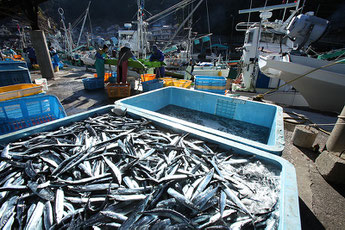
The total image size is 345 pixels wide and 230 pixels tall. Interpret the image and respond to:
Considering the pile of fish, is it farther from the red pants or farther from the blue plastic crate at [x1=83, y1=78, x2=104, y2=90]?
the blue plastic crate at [x1=83, y1=78, x2=104, y2=90]

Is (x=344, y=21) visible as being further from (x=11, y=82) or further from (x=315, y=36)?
(x=11, y=82)

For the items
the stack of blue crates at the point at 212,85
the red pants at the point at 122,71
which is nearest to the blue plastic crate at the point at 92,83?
the red pants at the point at 122,71

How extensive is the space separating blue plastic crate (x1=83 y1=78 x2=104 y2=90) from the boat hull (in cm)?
802

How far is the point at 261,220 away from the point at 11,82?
24.2ft

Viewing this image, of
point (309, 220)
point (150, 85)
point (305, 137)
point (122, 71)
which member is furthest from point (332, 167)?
point (122, 71)

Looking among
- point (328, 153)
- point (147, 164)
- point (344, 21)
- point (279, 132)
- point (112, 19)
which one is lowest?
point (328, 153)

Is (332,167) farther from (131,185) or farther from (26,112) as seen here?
(26,112)

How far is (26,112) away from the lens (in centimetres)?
341

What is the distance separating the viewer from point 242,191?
1.70 metres

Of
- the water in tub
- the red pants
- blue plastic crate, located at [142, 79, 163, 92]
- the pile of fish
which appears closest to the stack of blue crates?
the water in tub

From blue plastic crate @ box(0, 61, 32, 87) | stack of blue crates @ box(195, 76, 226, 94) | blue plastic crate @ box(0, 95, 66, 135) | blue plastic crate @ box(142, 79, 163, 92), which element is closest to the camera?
blue plastic crate @ box(0, 95, 66, 135)

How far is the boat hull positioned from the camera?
5.79 m

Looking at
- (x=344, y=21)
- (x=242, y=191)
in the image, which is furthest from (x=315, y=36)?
(x=344, y=21)

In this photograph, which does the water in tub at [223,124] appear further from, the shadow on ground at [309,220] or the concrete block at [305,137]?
the shadow on ground at [309,220]
